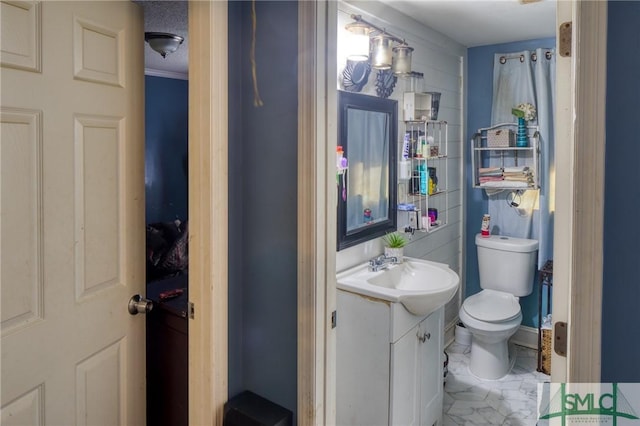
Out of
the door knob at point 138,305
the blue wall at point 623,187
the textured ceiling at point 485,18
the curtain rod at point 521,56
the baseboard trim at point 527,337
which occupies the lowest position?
the baseboard trim at point 527,337

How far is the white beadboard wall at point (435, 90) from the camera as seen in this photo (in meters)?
2.39

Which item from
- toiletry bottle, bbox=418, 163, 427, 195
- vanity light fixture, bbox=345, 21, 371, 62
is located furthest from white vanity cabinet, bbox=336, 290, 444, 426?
vanity light fixture, bbox=345, 21, 371, 62

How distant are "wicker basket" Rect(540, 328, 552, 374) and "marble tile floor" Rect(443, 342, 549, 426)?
5 centimetres

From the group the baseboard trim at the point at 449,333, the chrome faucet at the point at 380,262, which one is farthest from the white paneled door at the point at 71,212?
the baseboard trim at the point at 449,333

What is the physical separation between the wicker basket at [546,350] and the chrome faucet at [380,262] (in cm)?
139

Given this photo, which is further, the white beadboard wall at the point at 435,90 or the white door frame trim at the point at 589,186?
the white beadboard wall at the point at 435,90

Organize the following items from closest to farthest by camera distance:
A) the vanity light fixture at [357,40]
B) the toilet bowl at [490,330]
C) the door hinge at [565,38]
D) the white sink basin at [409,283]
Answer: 1. the door hinge at [565,38]
2. the white sink basin at [409,283]
3. the vanity light fixture at [357,40]
4. the toilet bowl at [490,330]

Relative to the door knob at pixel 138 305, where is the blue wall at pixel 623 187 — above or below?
above

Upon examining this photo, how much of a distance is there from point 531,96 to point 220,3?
2.81 metres

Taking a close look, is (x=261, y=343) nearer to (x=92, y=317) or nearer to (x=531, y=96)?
(x=92, y=317)

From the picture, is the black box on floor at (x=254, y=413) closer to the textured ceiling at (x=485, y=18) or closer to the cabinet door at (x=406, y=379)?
the cabinet door at (x=406, y=379)

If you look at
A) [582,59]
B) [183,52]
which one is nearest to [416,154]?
[183,52]

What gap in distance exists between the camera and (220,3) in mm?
1417

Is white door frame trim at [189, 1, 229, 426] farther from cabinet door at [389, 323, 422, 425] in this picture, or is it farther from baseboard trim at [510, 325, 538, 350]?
baseboard trim at [510, 325, 538, 350]
